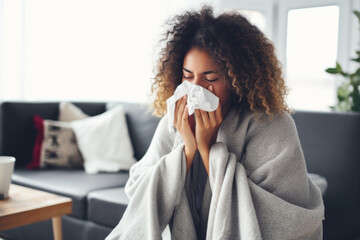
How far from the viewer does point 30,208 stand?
144cm

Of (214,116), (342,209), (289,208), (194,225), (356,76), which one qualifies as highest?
(356,76)

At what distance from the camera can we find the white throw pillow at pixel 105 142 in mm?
2348

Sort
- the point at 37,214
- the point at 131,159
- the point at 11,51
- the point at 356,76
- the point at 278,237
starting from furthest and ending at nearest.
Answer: the point at 11,51 < the point at 131,159 < the point at 356,76 < the point at 37,214 < the point at 278,237

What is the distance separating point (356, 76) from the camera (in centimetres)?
208

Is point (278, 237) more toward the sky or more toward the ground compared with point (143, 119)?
more toward the ground

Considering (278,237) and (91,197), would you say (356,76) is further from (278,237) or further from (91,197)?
(91,197)

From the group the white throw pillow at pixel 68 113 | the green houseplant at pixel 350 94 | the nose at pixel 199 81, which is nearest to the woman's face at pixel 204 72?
the nose at pixel 199 81

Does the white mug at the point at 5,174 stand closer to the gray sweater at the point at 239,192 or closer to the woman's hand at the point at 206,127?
the gray sweater at the point at 239,192

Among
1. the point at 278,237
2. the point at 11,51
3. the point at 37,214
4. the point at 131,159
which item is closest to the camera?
the point at 278,237

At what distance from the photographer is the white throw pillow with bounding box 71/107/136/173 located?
2.35 m

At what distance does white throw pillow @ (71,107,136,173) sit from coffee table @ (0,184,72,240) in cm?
70

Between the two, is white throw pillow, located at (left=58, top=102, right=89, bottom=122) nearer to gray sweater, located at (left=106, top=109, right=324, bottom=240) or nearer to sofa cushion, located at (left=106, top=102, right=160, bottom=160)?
sofa cushion, located at (left=106, top=102, right=160, bottom=160)

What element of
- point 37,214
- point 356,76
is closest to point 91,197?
point 37,214

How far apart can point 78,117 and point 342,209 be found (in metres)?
1.63
